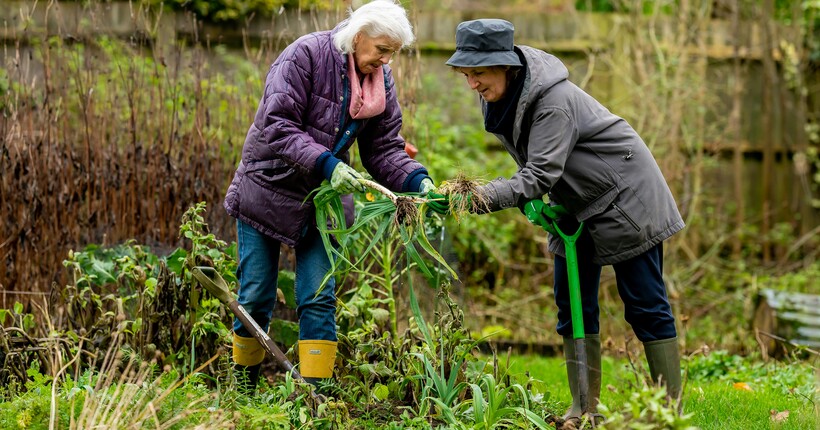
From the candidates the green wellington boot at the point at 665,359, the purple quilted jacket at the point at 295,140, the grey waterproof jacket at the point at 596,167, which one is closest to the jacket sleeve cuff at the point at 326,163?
the purple quilted jacket at the point at 295,140

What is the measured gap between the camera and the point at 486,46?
134 inches

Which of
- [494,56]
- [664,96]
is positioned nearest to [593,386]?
[494,56]

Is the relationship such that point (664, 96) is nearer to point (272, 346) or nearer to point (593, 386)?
point (593, 386)

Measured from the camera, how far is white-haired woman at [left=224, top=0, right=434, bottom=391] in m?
3.54

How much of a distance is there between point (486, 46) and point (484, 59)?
0.05m

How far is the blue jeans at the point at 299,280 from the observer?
3.75m

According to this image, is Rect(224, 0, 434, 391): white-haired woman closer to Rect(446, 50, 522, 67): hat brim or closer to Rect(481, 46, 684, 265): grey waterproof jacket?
Rect(446, 50, 522, 67): hat brim

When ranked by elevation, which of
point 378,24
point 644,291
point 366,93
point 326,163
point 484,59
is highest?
point 378,24

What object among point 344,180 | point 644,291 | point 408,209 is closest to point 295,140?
point 344,180

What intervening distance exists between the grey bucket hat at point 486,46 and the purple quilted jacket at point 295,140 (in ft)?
1.59

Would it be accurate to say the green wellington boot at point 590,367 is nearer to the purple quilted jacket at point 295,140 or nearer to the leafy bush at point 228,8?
the purple quilted jacket at point 295,140

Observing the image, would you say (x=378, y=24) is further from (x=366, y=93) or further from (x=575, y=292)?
(x=575, y=292)

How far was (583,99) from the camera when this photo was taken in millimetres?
3562

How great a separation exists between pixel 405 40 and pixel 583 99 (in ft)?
2.20
